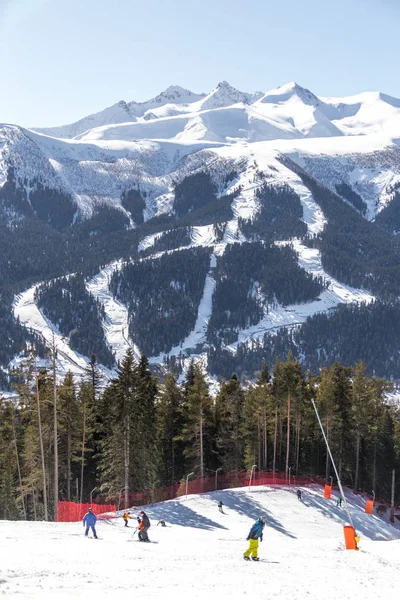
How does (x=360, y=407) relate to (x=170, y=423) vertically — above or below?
above

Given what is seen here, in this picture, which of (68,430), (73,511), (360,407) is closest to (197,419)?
(68,430)

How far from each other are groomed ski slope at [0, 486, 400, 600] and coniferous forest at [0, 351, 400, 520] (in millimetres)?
10249

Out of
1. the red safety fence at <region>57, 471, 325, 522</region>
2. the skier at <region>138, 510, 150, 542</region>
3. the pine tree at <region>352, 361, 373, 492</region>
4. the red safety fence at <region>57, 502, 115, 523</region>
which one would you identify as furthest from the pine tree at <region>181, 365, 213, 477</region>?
the skier at <region>138, 510, 150, 542</region>

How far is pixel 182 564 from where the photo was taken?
29.9m

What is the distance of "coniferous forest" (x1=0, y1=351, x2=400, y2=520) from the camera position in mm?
59625

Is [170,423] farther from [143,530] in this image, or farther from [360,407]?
[143,530]

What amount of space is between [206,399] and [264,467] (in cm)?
1086

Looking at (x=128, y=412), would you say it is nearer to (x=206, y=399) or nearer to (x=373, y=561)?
(x=206, y=399)

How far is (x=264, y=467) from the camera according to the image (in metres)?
74.8

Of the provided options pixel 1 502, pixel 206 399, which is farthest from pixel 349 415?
pixel 1 502

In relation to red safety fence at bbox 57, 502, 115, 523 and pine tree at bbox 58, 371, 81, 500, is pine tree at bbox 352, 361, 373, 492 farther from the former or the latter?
red safety fence at bbox 57, 502, 115, 523

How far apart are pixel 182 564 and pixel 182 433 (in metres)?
41.5

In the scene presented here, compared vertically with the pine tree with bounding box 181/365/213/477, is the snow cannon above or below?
below

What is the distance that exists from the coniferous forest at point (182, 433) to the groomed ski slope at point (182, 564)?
10.2 m
